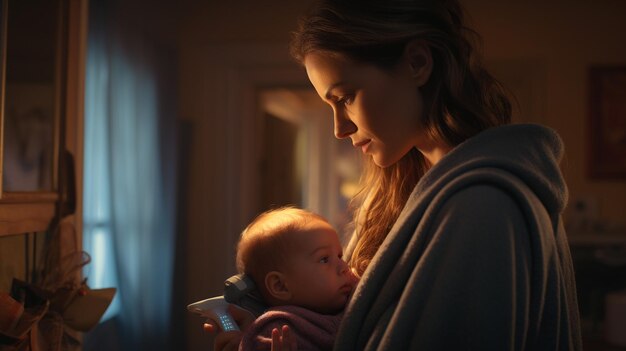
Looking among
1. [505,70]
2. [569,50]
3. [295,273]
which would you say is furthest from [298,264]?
[569,50]

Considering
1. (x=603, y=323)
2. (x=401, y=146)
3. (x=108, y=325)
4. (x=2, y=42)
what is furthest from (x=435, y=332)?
(x=603, y=323)

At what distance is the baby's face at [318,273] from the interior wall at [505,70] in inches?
83.3

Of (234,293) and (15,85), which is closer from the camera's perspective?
(234,293)

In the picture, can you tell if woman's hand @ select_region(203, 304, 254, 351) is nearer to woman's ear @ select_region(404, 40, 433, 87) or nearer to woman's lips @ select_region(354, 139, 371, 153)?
woman's lips @ select_region(354, 139, 371, 153)

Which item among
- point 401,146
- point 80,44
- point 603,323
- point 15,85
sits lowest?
point 603,323

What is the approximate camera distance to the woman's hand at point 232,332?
43.1 inches

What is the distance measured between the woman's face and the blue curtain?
147cm

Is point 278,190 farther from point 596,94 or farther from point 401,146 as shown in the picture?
point 401,146

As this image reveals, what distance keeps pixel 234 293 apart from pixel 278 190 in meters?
3.19

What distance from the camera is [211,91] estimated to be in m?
3.25

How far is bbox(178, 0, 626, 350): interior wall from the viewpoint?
3172 millimetres

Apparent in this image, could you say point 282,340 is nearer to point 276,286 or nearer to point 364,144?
point 276,286

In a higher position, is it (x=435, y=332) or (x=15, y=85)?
(x=15, y=85)

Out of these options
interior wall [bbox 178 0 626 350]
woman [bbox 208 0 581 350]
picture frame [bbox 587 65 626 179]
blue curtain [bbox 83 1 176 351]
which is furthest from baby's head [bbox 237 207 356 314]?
picture frame [bbox 587 65 626 179]
